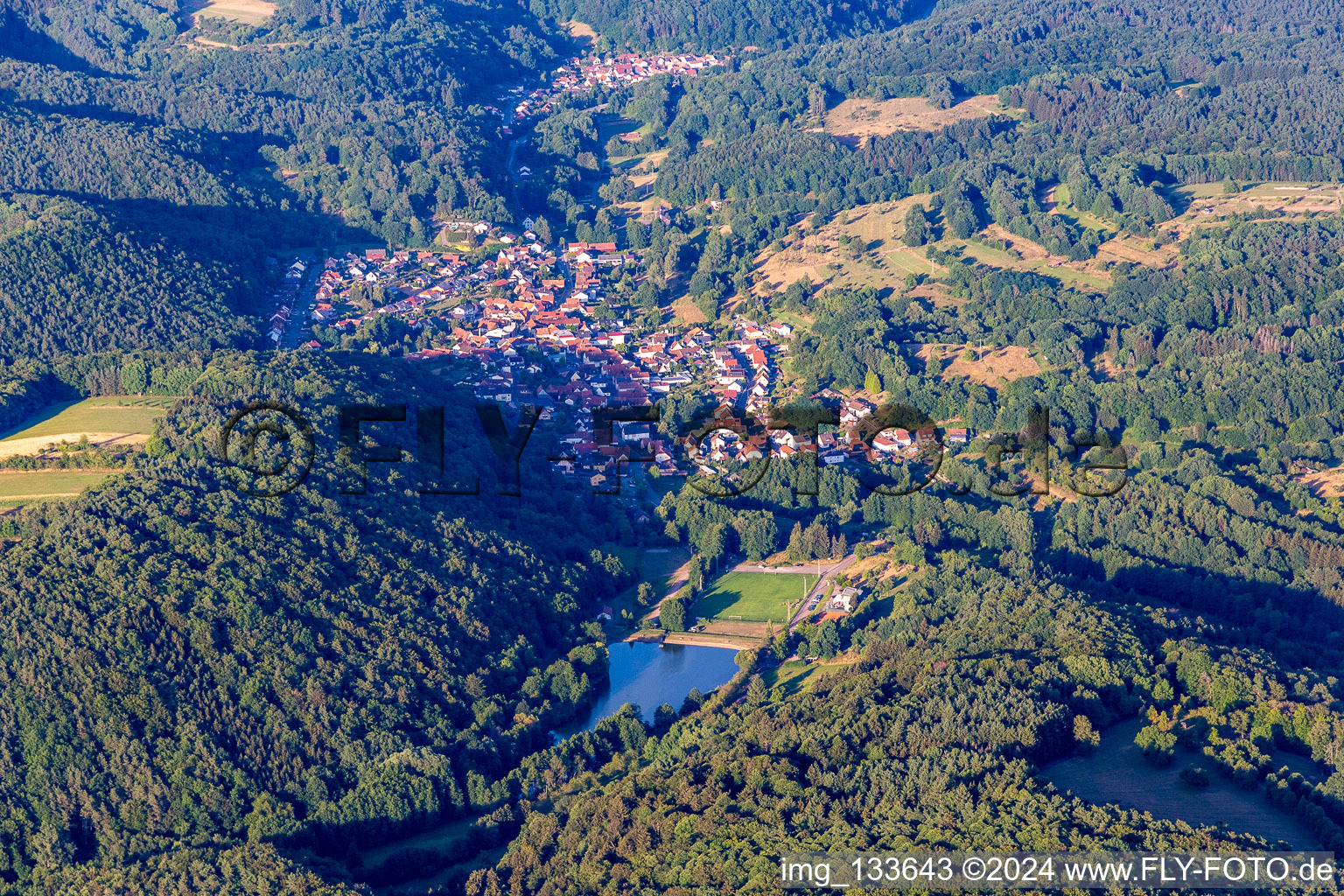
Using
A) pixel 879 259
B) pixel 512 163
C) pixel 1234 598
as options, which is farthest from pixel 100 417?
pixel 512 163

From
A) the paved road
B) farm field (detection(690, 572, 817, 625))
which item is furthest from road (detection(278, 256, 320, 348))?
the paved road

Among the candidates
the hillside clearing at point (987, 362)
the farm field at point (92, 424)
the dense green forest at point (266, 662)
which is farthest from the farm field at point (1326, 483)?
the farm field at point (92, 424)

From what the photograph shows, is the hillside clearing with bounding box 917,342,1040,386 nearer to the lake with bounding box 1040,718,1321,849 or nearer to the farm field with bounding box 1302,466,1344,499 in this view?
the farm field with bounding box 1302,466,1344,499

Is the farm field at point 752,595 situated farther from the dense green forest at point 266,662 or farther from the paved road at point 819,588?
the dense green forest at point 266,662

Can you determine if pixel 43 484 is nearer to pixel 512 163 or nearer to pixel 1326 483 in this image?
pixel 1326 483

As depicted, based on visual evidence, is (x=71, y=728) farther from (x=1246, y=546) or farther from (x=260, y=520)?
(x=1246, y=546)

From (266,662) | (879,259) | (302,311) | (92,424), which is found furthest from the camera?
(879,259)

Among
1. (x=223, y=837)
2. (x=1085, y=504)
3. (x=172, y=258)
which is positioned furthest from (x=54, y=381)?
(x=1085, y=504)
